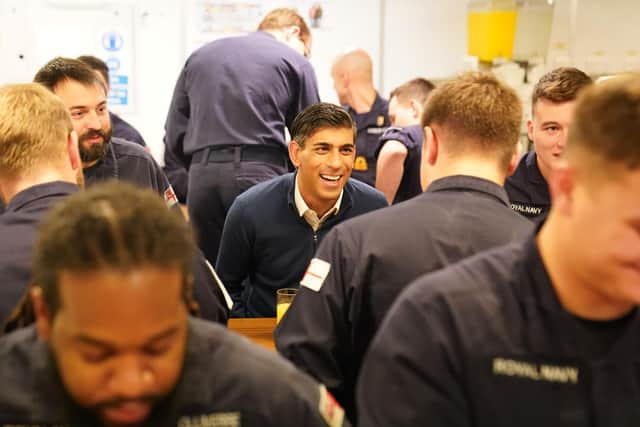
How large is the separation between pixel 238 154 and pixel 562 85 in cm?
157

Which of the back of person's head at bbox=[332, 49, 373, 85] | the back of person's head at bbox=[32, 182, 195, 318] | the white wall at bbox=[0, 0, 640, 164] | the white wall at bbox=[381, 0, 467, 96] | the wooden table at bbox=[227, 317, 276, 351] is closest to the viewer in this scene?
the back of person's head at bbox=[32, 182, 195, 318]

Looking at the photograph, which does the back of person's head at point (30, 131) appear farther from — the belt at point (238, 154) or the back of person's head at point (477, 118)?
the belt at point (238, 154)

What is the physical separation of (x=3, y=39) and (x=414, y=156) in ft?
10.4

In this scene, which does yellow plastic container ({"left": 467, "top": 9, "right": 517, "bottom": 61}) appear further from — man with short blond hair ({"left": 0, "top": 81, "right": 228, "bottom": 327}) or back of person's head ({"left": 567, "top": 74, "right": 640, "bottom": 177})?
back of person's head ({"left": 567, "top": 74, "right": 640, "bottom": 177})

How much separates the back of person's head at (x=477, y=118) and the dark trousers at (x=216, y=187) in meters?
1.81

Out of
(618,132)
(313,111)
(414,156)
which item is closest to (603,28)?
(414,156)

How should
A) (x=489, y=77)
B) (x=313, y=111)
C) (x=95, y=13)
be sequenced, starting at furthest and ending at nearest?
(x=95, y=13) → (x=313, y=111) → (x=489, y=77)

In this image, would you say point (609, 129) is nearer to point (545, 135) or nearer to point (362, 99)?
point (545, 135)

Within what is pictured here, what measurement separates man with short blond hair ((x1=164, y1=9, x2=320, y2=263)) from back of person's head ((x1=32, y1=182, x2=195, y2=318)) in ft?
8.43

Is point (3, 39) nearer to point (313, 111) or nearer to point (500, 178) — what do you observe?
point (313, 111)

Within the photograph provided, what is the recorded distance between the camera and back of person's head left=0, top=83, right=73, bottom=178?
2002 mm

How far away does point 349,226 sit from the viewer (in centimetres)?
192

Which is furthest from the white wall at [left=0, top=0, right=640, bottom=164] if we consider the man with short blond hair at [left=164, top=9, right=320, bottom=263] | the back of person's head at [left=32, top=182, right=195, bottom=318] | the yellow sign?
Answer: the back of person's head at [left=32, top=182, right=195, bottom=318]

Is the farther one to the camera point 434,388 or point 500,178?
point 500,178
